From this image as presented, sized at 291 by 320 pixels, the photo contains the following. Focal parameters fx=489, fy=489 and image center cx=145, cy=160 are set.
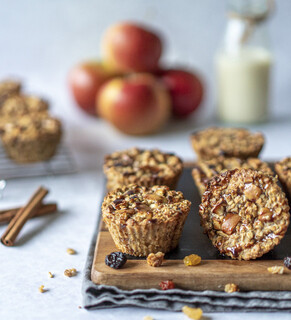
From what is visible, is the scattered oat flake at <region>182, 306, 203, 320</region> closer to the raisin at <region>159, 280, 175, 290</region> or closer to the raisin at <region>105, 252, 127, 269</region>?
the raisin at <region>159, 280, 175, 290</region>

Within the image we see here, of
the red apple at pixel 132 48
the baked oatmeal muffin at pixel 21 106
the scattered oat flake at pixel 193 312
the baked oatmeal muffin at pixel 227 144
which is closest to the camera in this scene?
the scattered oat flake at pixel 193 312

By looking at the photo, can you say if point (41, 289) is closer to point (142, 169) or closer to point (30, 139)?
point (142, 169)

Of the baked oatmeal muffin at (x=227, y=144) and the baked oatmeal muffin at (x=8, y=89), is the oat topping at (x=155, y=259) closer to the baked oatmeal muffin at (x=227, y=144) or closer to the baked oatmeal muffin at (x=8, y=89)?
the baked oatmeal muffin at (x=227, y=144)

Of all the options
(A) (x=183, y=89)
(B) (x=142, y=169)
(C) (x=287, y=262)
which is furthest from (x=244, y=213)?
(A) (x=183, y=89)

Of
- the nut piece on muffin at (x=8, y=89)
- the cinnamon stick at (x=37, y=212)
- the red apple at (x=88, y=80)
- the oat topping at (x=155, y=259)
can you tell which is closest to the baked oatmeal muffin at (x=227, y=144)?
the cinnamon stick at (x=37, y=212)

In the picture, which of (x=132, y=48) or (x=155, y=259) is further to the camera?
(x=132, y=48)

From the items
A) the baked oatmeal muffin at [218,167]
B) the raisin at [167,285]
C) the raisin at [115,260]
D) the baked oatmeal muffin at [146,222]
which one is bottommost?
the raisin at [167,285]

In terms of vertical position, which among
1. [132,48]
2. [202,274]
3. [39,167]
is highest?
[132,48]
